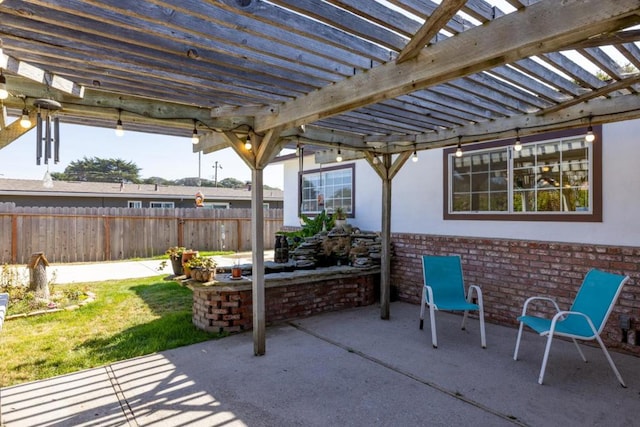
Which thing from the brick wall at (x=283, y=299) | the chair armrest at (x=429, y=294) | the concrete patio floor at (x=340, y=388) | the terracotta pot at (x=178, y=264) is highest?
the terracotta pot at (x=178, y=264)

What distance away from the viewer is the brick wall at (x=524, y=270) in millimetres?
4250

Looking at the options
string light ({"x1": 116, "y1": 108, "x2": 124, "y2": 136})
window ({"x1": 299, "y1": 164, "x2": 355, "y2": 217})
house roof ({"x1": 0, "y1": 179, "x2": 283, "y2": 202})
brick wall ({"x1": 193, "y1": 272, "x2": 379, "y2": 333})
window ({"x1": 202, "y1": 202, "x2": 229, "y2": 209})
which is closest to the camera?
string light ({"x1": 116, "y1": 108, "x2": 124, "y2": 136})

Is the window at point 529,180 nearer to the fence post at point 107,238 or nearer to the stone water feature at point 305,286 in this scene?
the stone water feature at point 305,286

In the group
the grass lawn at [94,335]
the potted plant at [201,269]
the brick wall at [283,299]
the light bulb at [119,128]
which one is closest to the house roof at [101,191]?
the grass lawn at [94,335]

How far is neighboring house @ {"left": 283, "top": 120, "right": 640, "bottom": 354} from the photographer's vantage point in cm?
435

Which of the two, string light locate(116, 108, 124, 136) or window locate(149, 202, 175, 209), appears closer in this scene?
string light locate(116, 108, 124, 136)

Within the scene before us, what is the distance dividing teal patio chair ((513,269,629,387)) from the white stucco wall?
2.81 feet

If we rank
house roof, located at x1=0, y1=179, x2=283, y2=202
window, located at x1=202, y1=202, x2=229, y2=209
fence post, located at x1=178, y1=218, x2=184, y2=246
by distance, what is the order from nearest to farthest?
fence post, located at x1=178, y1=218, x2=184, y2=246, house roof, located at x1=0, y1=179, x2=283, y2=202, window, located at x1=202, y1=202, x2=229, y2=209

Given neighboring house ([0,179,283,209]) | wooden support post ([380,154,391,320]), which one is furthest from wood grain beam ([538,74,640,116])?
neighboring house ([0,179,283,209])

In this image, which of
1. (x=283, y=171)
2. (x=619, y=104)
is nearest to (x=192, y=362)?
(x=619, y=104)

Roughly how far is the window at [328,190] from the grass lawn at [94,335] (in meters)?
3.58

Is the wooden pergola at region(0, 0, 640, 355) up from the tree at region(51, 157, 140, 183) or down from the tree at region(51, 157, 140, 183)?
down

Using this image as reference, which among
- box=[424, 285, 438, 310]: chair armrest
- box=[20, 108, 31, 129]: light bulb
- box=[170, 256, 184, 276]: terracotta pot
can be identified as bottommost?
box=[424, 285, 438, 310]: chair armrest

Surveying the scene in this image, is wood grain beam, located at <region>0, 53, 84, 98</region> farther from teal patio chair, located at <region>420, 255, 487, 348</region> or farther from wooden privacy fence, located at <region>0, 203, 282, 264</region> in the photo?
wooden privacy fence, located at <region>0, 203, 282, 264</region>
